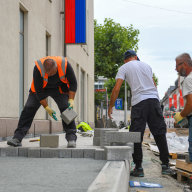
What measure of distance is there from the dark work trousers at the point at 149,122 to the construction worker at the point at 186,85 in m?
0.57

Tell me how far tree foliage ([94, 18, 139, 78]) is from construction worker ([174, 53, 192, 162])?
92.7 feet

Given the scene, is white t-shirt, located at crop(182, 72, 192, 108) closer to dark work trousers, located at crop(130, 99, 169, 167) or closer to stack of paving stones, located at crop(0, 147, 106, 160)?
dark work trousers, located at crop(130, 99, 169, 167)

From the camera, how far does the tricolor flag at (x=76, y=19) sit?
46.6 feet

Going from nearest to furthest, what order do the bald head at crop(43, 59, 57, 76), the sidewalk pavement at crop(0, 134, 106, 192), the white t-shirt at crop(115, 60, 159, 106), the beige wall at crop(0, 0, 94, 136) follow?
the sidewalk pavement at crop(0, 134, 106, 192), the white t-shirt at crop(115, 60, 159, 106), the bald head at crop(43, 59, 57, 76), the beige wall at crop(0, 0, 94, 136)

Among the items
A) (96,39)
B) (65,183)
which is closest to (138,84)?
(65,183)

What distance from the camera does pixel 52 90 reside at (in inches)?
224

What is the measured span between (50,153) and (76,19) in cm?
1011

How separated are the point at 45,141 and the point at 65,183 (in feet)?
8.76

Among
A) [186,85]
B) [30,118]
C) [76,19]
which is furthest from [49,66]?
[76,19]

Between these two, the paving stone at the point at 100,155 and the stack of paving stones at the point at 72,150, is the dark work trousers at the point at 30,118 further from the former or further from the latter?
the paving stone at the point at 100,155

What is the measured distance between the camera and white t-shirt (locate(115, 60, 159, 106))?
16.1ft

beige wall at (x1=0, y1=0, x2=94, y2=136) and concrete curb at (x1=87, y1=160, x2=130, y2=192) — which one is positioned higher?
beige wall at (x1=0, y1=0, x2=94, y2=136)

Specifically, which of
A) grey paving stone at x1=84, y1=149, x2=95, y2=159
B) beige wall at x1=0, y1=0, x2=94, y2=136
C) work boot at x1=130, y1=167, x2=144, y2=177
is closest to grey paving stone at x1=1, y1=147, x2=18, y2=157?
grey paving stone at x1=84, y1=149, x2=95, y2=159

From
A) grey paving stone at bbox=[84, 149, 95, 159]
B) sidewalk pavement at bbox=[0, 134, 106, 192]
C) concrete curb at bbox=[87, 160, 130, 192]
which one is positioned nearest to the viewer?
concrete curb at bbox=[87, 160, 130, 192]
